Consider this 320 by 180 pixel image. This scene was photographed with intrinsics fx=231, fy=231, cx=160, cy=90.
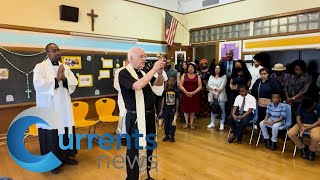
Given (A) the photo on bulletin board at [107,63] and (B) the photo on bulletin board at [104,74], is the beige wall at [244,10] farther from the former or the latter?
(B) the photo on bulletin board at [104,74]

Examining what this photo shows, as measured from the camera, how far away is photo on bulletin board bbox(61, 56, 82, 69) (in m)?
4.89

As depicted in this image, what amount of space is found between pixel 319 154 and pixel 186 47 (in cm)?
472

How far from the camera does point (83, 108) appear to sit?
166 inches


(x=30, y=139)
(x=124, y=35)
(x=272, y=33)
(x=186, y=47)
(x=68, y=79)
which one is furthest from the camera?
(x=186, y=47)

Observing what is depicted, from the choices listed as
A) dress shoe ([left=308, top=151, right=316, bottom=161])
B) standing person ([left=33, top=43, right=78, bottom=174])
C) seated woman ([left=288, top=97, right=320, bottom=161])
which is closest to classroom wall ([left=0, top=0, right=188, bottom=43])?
standing person ([left=33, top=43, right=78, bottom=174])

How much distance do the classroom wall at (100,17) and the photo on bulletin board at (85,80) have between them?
1023 mm

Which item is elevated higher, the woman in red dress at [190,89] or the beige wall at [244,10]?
the beige wall at [244,10]

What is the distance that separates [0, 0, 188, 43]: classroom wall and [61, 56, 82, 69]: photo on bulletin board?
618mm

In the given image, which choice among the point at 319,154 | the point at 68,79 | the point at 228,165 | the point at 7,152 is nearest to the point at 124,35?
the point at 68,79

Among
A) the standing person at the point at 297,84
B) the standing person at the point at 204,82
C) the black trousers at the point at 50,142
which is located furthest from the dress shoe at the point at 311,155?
the black trousers at the point at 50,142

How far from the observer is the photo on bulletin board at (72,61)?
4895mm

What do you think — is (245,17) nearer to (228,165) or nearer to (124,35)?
(124,35)

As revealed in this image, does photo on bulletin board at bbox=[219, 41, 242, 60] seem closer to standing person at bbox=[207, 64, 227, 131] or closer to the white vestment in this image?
standing person at bbox=[207, 64, 227, 131]

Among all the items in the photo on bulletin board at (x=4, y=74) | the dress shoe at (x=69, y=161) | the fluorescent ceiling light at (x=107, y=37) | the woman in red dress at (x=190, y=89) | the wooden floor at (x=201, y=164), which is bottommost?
the wooden floor at (x=201, y=164)
